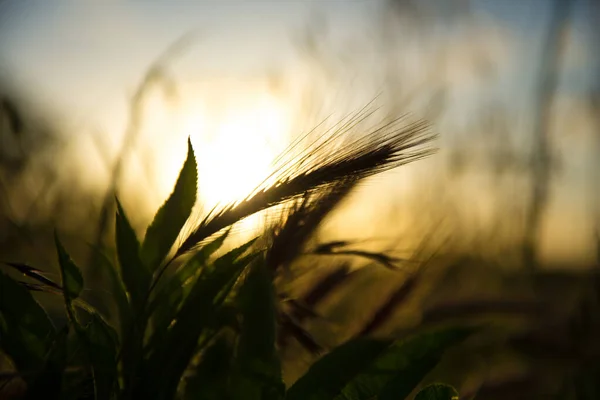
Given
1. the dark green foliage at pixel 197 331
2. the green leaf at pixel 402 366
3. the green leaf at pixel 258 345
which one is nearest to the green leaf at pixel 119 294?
the dark green foliage at pixel 197 331

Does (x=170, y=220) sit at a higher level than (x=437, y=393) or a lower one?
higher

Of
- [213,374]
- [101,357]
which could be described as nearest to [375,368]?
[213,374]

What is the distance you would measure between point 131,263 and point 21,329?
0.13m

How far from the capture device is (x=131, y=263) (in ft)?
2.48

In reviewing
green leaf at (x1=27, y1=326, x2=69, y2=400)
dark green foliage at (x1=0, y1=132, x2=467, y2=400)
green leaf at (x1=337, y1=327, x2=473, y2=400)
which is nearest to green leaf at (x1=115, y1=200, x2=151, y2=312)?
dark green foliage at (x1=0, y1=132, x2=467, y2=400)

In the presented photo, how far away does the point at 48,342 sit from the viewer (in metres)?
0.72

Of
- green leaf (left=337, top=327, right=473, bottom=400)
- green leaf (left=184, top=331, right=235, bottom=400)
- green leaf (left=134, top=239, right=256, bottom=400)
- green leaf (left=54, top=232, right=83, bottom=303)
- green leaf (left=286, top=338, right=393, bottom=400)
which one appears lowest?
green leaf (left=337, top=327, right=473, bottom=400)

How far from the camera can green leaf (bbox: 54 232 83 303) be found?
0.71 meters

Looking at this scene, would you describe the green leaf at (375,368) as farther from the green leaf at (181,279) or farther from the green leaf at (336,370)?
the green leaf at (181,279)

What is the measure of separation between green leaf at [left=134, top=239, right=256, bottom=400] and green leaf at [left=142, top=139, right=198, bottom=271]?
0.08m

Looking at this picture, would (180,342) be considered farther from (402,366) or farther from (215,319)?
(402,366)

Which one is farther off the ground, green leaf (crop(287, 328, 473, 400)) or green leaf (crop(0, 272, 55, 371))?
green leaf (crop(0, 272, 55, 371))

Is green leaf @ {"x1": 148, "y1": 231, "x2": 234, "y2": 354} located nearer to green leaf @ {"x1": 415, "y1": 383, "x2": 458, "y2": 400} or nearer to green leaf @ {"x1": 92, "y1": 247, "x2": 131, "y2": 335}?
green leaf @ {"x1": 92, "y1": 247, "x2": 131, "y2": 335}

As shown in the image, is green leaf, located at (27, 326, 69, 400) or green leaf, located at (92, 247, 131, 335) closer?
green leaf, located at (27, 326, 69, 400)
